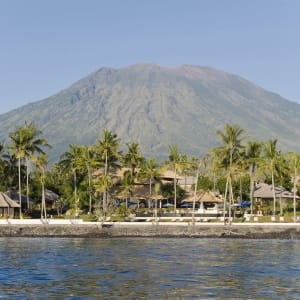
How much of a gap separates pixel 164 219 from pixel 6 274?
49338mm

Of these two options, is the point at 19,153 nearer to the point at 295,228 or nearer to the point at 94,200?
the point at 94,200

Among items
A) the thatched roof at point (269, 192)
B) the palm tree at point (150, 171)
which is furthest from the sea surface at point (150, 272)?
the thatched roof at point (269, 192)

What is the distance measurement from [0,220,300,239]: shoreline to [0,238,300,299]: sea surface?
14058 mm

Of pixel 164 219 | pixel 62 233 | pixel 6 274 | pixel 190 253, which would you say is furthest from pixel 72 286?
pixel 164 219

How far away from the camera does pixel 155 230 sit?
77125 mm

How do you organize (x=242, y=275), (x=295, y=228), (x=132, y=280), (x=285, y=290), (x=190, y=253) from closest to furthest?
(x=285, y=290) → (x=132, y=280) → (x=242, y=275) → (x=190, y=253) → (x=295, y=228)

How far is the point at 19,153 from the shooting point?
309 ft

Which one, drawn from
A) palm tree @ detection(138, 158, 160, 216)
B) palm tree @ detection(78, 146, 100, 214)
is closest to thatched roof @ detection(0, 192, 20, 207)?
palm tree @ detection(78, 146, 100, 214)

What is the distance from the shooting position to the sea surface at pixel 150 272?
3120 centimetres

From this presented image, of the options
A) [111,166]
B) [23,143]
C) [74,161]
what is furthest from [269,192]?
[23,143]

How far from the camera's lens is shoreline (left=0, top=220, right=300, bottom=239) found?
7500 cm

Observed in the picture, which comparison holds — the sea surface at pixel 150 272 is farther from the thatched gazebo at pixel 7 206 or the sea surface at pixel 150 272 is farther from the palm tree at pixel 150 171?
the palm tree at pixel 150 171

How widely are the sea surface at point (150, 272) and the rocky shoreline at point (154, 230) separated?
14012 millimetres

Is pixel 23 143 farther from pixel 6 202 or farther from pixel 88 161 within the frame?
pixel 88 161
